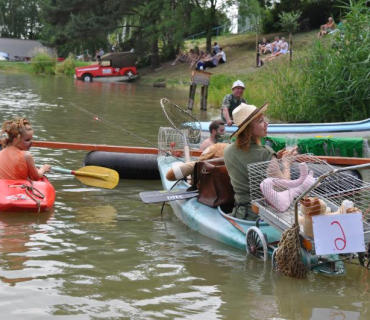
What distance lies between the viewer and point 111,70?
4125 cm

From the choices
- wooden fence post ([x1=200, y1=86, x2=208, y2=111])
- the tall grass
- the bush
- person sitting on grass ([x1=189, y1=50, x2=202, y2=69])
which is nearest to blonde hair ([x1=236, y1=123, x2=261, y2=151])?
wooden fence post ([x1=200, y1=86, x2=208, y2=111])

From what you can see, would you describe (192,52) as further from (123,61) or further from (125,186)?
(125,186)

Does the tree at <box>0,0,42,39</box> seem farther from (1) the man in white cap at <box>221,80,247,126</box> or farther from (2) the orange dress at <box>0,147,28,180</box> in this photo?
(2) the orange dress at <box>0,147,28,180</box>

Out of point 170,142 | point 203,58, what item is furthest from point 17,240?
point 203,58

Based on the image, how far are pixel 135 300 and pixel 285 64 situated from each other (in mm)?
13398

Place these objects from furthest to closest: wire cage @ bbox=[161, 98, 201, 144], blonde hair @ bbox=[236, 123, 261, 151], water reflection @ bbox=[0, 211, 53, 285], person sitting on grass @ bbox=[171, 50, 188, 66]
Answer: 1. person sitting on grass @ bbox=[171, 50, 188, 66]
2. wire cage @ bbox=[161, 98, 201, 144]
3. blonde hair @ bbox=[236, 123, 261, 151]
4. water reflection @ bbox=[0, 211, 53, 285]

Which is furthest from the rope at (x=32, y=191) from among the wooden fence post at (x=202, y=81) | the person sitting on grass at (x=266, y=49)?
the person sitting on grass at (x=266, y=49)

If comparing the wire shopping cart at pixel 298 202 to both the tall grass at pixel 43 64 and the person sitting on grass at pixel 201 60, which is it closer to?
the person sitting on grass at pixel 201 60

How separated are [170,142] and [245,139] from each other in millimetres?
3838

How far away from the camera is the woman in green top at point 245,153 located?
21.6ft

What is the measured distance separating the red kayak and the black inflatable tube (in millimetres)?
2393

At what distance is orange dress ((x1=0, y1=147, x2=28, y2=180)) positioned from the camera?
8.52 meters

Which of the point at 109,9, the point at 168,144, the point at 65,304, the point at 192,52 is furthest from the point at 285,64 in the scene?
the point at 109,9

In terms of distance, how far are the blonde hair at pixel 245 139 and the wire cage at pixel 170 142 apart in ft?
11.5
